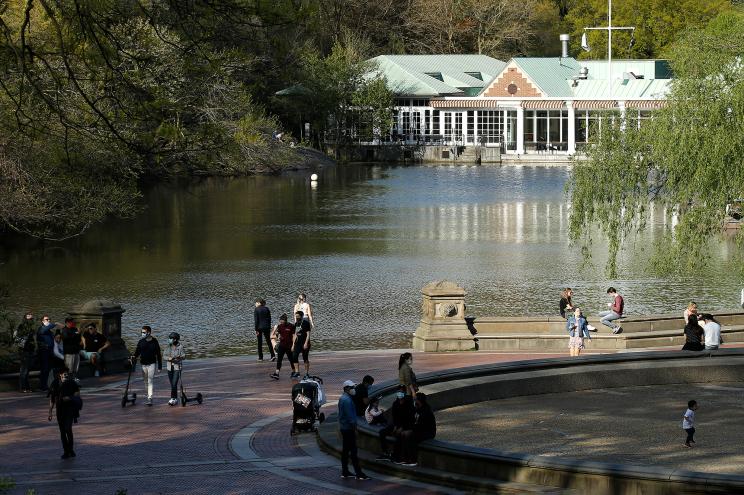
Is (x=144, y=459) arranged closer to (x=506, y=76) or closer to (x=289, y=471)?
(x=289, y=471)

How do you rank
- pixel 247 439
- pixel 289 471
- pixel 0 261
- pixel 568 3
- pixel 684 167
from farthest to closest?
1. pixel 568 3
2. pixel 0 261
3. pixel 684 167
4. pixel 247 439
5. pixel 289 471

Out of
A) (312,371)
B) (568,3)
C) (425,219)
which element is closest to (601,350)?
(312,371)

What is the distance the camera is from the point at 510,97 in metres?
95.2

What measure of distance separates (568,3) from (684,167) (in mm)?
91609

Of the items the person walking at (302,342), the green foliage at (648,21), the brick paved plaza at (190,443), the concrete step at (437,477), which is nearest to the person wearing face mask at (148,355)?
the brick paved plaza at (190,443)

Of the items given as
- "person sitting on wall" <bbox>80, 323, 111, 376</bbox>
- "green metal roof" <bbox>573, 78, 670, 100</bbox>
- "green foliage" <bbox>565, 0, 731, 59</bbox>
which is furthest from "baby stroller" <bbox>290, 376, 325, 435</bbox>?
"green foliage" <bbox>565, 0, 731, 59</bbox>

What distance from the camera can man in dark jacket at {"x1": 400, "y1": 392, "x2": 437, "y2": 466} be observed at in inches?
659

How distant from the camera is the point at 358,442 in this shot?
59.3ft

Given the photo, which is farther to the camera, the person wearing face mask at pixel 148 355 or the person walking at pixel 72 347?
the person walking at pixel 72 347

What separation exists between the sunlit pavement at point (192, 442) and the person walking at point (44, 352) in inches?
11.3

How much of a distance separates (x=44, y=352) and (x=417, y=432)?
8717 millimetres

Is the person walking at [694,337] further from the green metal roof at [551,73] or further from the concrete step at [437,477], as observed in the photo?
the green metal roof at [551,73]

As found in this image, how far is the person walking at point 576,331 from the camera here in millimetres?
25359

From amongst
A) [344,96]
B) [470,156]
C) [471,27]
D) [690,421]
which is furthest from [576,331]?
[471,27]
